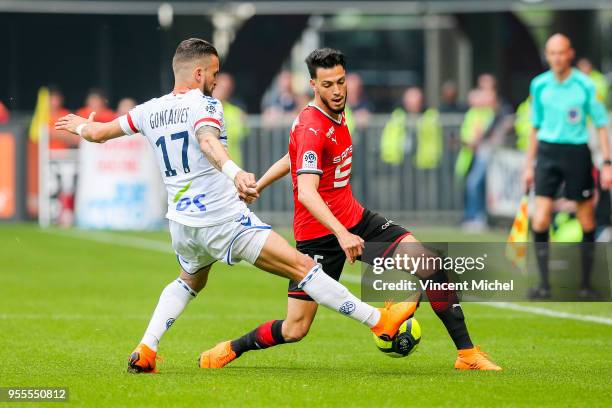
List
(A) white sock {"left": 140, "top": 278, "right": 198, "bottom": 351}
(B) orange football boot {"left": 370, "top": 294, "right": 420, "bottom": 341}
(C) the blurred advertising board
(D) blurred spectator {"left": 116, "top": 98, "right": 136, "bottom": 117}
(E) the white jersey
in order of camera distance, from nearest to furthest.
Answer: (E) the white jersey
(B) orange football boot {"left": 370, "top": 294, "right": 420, "bottom": 341}
(A) white sock {"left": 140, "top": 278, "right": 198, "bottom": 351}
(C) the blurred advertising board
(D) blurred spectator {"left": 116, "top": 98, "right": 136, "bottom": 117}

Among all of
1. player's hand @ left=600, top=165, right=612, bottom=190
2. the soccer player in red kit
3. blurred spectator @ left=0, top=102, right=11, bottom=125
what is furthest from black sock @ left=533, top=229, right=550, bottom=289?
blurred spectator @ left=0, top=102, right=11, bottom=125

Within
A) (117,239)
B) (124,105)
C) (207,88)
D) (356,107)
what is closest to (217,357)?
(207,88)

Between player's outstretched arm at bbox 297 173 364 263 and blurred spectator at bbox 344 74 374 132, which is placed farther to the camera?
blurred spectator at bbox 344 74 374 132

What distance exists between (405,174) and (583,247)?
12028mm

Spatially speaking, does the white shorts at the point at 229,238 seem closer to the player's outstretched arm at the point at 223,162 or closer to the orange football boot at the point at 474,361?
the player's outstretched arm at the point at 223,162

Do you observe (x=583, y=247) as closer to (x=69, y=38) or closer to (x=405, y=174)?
(x=405, y=174)

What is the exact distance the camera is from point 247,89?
29359 mm

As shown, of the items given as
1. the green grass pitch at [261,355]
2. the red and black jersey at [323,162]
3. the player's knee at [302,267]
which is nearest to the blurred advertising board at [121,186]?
the green grass pitch at [261,355]

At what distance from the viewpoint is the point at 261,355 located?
9.76 meters

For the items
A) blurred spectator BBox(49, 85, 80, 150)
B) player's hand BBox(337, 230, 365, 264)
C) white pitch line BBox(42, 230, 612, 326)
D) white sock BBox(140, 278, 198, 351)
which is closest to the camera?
player's hand BBox(337, 230, 365, 264)

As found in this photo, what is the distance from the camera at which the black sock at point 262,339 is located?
892 cm

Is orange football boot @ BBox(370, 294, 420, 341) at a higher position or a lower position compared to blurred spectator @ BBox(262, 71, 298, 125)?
lower

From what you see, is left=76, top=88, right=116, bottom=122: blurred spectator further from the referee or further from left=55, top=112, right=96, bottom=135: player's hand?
left=55, top=112, right=96, bottom=135: player's hand

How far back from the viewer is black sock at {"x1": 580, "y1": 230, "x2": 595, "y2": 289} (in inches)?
519
